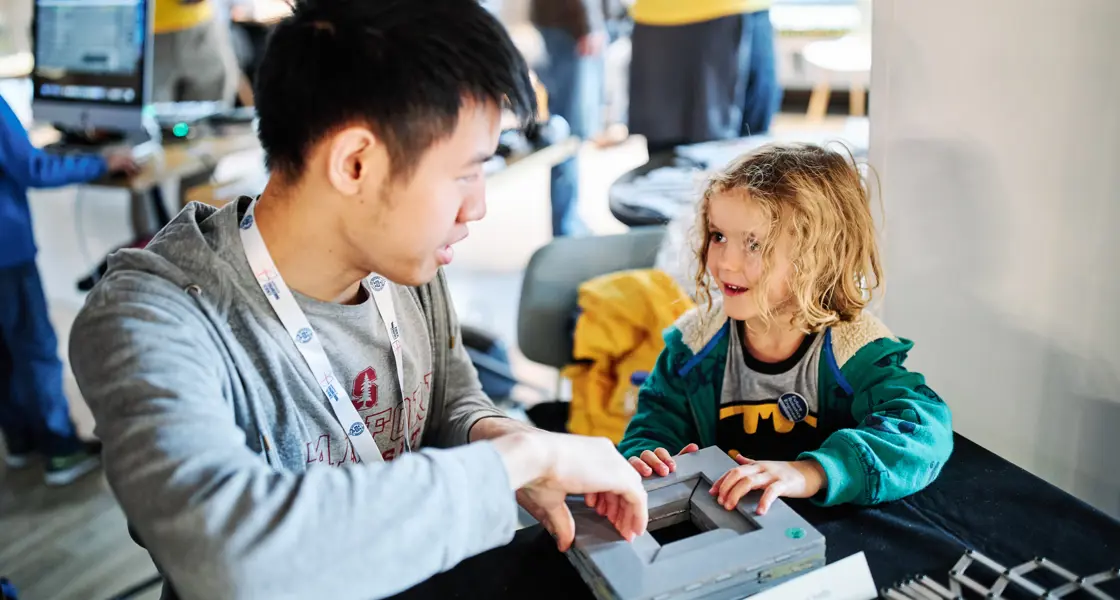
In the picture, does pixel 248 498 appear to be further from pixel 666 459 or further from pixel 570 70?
pixel 570 70

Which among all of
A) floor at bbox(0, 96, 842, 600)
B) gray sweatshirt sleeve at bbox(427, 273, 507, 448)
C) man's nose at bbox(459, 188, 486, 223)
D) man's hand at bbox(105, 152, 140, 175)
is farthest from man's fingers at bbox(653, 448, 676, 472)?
man's hand at bbox(105, 152, 140, 175)

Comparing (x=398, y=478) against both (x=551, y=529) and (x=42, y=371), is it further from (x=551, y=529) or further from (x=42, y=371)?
(x=42, y=371)

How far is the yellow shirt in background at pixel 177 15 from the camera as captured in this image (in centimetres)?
434

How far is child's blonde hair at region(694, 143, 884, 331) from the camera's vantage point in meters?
1.21

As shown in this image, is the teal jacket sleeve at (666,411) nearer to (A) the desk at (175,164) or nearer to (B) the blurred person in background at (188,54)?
(A) the desk at (175,164)

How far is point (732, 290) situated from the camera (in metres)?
1.25

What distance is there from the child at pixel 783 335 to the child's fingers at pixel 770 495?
0.54ft

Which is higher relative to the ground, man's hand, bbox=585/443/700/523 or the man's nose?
the man's nose

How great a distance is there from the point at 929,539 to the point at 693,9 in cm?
253

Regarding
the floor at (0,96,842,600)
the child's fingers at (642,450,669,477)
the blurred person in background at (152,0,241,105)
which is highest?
the blurred person in background at (152,0,241,105)

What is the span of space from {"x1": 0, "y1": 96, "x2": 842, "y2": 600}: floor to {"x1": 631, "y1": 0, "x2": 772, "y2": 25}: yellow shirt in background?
3.25 feet

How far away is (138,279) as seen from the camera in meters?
0.87

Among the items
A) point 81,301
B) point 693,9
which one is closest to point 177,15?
point 81,301

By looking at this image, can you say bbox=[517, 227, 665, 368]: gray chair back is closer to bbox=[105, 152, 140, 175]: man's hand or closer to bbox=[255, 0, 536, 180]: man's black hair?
bbox=[255, 0, 536, 180]: man's black hair
